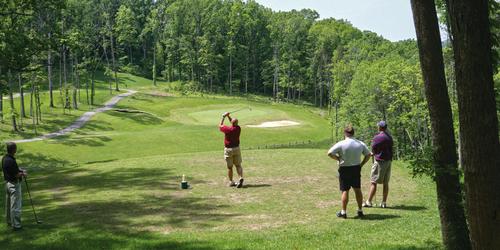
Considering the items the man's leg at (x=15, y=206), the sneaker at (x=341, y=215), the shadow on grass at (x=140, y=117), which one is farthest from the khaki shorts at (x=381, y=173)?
the shadow on grass at (x=140, y=117)

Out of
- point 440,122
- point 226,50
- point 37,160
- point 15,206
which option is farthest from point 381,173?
point 226,50

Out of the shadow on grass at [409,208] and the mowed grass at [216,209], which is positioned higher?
the mowed grass at [216,209]

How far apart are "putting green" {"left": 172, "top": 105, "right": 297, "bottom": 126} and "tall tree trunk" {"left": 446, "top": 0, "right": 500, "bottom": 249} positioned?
57.1 metres

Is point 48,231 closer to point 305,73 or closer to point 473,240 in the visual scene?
point 473,240

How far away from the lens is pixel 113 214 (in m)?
13.3

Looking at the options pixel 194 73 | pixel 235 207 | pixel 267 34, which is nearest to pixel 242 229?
pixel 235 207

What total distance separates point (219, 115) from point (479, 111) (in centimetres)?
6634

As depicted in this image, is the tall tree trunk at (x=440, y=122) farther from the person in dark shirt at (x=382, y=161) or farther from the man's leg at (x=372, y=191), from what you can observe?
the person in dark shirt at (x=382, y=161)

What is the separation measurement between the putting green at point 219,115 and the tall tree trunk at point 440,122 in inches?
2159

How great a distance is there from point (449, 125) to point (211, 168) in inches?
599

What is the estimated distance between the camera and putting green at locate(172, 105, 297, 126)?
67000 mm

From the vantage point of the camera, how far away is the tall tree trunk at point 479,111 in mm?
5492

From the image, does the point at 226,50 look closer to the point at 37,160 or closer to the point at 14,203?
the point at 37,160

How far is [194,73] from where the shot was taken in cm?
11600
